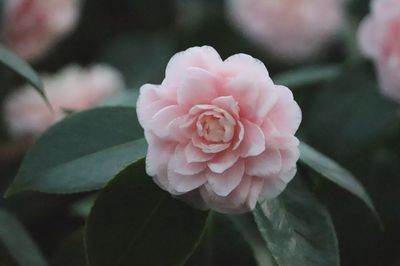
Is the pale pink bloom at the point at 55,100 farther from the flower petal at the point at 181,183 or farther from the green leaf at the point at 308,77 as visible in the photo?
the flower petal at the point at 181,183

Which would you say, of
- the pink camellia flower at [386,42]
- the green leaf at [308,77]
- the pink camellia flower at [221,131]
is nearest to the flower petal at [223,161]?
the pink camellia flower at [221,131]

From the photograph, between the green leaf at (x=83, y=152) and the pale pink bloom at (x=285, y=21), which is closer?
the green leaf at (x=83, y=152)

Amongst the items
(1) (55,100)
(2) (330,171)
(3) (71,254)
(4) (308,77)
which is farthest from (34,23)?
(2) (330,171)

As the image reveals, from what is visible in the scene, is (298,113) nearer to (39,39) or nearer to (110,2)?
(39,39)

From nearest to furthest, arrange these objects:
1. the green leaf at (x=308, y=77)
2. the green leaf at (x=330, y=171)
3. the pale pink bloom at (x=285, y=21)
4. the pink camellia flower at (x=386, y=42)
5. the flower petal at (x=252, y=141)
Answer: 1. the flower petal at (x=252, y=141)
2. the green leaf at (x=330, y=171)
3. the pink camellia flower at (x=386, y=42)
4. the green leaf at (x=308, y=77)
5. the pale pink bloom at (x=285, y=21)

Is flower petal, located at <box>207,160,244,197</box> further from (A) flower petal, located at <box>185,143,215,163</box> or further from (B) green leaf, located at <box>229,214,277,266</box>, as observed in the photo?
(B) green leaf, located at <box>229,214,277,266</box>

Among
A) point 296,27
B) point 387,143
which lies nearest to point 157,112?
point 387,143
